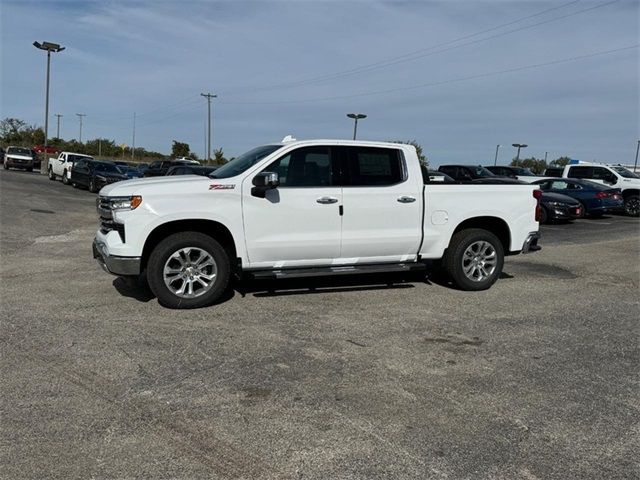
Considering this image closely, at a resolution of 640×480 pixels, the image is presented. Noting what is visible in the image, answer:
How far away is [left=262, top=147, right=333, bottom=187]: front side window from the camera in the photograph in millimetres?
6652

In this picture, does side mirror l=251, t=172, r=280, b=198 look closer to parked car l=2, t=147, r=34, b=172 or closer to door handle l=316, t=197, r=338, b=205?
door handle l=316, t=197, r=338, b=205

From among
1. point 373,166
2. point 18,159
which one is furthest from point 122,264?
point 18,159

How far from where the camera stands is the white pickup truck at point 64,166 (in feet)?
98.6

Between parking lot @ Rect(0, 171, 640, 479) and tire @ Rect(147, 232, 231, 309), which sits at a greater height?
tire @ Rect(147, 232, 231, 309)

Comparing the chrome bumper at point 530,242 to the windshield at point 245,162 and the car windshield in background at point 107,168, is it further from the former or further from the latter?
the car windshield in background at point 107,168

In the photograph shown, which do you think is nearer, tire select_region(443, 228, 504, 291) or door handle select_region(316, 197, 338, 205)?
door handle select_region(316, 197, 338, 205)

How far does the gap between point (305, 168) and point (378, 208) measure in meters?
Result: 1.03

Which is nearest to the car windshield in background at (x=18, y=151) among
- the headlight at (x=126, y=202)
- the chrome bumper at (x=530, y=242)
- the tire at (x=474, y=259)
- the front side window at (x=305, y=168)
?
the front side window at (x=305, y=168)

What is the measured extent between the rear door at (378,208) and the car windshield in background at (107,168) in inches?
856

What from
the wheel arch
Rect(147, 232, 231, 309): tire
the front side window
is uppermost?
the front side window

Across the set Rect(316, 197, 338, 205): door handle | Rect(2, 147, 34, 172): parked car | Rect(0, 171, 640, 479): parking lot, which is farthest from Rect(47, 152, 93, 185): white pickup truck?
Rect(316, 197, 338, 205): door handle

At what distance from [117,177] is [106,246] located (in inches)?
799

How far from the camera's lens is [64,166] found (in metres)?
30.9

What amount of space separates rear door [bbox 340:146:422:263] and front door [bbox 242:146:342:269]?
17 cm
